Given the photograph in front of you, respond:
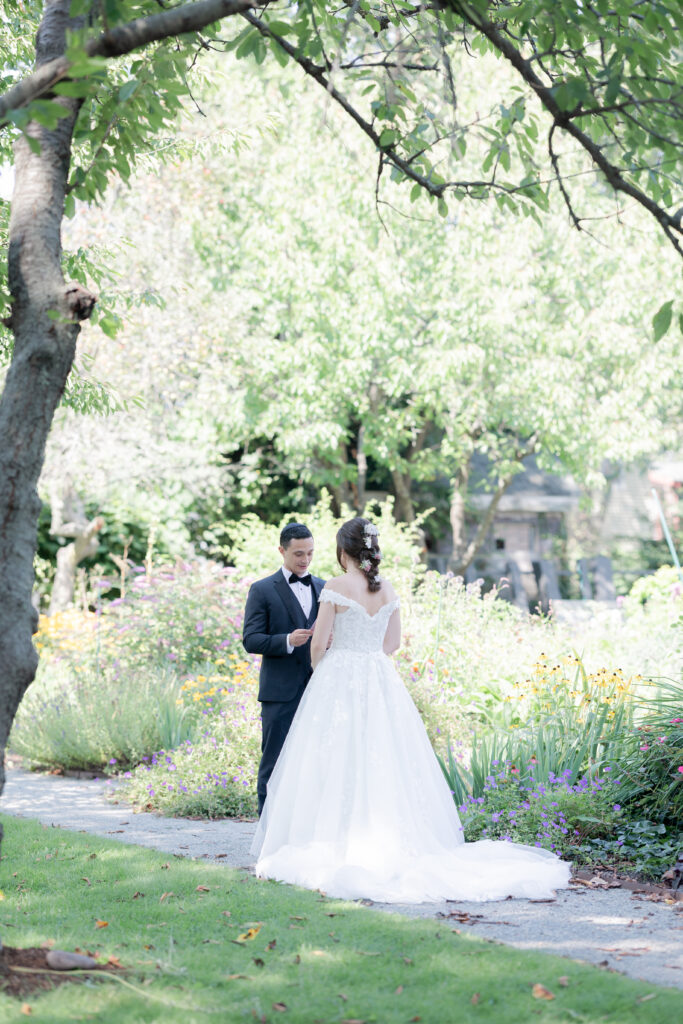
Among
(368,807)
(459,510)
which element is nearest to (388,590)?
(368,807)

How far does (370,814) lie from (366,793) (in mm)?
119

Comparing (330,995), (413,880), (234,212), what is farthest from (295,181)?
(330,995)

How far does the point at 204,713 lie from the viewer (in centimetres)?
877

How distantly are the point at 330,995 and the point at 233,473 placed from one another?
16.5 meters

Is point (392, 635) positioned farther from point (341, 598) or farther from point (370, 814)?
point (370, 814)

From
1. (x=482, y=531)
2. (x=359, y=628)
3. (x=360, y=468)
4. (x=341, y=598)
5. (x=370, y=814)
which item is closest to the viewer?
(x=370, y=814)

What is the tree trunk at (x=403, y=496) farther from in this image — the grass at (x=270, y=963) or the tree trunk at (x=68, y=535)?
the grass at (x=270, y=963)

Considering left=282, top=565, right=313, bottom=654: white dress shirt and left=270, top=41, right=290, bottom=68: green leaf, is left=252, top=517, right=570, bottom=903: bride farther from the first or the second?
left=270, top=41, right=290, bottom=68: green leaf

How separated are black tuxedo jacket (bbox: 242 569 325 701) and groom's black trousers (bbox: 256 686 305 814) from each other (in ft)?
0.17

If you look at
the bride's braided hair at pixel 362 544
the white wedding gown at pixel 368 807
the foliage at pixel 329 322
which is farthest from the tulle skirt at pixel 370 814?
the foliage at pixel 329 322

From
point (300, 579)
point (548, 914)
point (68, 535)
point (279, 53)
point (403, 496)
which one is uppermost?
point (403, 496)

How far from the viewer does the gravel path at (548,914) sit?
4062 mm

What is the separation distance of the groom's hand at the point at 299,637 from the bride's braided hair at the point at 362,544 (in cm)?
47

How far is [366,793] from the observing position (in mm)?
5531
